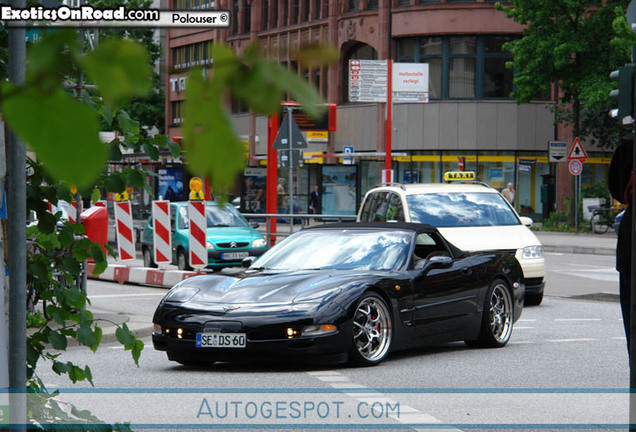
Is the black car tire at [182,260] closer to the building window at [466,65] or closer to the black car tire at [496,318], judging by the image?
the black car tire at [496,318]

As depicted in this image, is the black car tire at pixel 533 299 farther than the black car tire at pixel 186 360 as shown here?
Yes

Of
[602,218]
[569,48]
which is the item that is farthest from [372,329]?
[569,48]

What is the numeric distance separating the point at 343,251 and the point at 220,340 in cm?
195

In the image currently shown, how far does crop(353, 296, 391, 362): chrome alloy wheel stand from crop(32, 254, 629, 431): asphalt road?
0.56 ft

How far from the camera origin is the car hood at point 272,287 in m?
9.81

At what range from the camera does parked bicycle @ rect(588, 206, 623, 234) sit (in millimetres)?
40812

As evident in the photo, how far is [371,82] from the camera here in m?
31.1

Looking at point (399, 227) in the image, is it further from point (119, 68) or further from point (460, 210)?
point (119, 68)

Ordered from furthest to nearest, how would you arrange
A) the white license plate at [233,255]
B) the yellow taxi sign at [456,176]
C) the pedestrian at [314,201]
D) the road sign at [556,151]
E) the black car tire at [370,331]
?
the pedestrian at [314,201] → the road sign at [556,151] → the yellow taxi sign at [456,176] → the white license plate at [233,255] → the black car tire at [370,331]

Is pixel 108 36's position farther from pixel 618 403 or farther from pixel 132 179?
pixel 618 403

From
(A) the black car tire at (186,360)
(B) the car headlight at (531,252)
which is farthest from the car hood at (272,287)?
(B) the car headlight at (531,252)

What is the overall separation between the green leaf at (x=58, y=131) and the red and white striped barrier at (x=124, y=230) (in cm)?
1838

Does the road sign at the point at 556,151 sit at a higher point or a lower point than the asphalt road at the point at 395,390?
higher

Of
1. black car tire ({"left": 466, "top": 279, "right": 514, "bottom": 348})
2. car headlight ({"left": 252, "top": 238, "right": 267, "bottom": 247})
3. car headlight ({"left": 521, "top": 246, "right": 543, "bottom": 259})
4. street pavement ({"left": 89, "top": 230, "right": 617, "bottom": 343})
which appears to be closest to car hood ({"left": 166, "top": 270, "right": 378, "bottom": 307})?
street pavement ({"left": 89, "top": 230, "right": 617, "bottom": 343})
